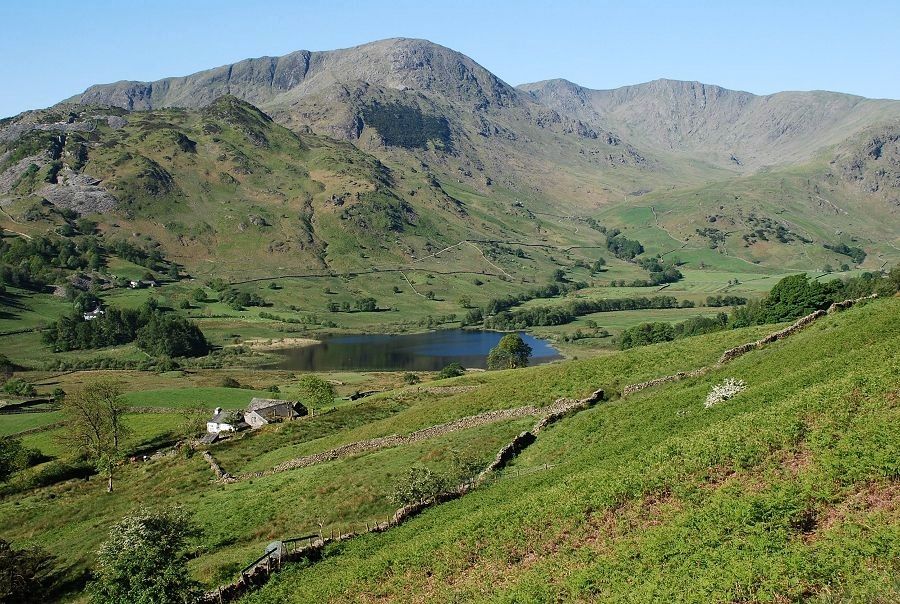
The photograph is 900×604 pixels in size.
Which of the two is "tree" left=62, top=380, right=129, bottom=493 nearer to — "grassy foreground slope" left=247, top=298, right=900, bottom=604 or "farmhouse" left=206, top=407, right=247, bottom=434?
"farmhouse" left=206, top=407, right=247, bottom=434

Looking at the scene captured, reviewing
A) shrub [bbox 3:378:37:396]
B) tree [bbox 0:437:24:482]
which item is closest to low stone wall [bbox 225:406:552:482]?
tree [bbox 0:437:24:482]

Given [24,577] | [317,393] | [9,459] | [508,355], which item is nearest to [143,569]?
[24,577]

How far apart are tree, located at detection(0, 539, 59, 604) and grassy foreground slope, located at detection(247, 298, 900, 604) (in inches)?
819

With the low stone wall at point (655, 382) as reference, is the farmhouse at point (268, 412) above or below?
below

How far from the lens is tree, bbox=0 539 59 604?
1585 inches

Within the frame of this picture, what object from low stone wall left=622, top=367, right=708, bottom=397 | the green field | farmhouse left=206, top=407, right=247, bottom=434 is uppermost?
low stone wall left=622, top=367, right=708, bottom=397

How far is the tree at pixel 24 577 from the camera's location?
4025 centimetres

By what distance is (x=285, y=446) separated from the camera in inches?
2682

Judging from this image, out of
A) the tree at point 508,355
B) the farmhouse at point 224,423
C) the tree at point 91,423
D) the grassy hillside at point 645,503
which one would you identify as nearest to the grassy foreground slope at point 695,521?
the grassy hillside at point 645,503

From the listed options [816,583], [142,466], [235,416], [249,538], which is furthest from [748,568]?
[235,416]

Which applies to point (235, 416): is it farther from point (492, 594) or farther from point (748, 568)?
point (748, 568)

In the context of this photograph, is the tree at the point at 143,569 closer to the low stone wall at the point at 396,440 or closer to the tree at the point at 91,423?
the low stone wall at the point at 396,440

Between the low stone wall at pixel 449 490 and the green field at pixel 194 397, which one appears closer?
the low stone wall at pixel 449 490

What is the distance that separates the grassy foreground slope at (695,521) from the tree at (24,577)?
68.2 ft
